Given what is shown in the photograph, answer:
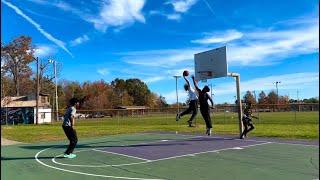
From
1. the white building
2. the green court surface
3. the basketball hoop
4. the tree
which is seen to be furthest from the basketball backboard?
the tree

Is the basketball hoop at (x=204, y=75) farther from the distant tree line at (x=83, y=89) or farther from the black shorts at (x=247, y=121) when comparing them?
the distant tree line at (x=83, y=89)

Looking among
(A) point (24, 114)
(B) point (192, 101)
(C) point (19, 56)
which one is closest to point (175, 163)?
(B) point (192, 101)

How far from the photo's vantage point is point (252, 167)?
29.8 ft

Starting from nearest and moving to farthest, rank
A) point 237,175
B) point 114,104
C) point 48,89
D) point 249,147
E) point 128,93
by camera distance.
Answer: point 237,175 → point 249,147 → point 48,89 → point 114,104 → point 128,93

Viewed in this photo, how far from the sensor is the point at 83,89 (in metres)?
105

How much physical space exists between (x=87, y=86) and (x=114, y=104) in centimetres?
959

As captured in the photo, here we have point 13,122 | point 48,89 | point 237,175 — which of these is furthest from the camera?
point 48,89

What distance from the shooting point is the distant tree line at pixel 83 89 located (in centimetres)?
6084

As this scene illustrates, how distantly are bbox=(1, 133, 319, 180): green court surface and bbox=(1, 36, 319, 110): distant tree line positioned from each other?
4257 centimetres

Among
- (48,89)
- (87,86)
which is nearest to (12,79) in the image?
(48,89)

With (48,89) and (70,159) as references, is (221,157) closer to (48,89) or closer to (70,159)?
(70,159)

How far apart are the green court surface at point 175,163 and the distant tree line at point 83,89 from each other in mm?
42568

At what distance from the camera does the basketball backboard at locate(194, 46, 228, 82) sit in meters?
17.5

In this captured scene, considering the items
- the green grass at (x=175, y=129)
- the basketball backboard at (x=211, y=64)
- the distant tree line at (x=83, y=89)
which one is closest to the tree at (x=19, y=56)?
the distant tree line at (x=83, y=89)
